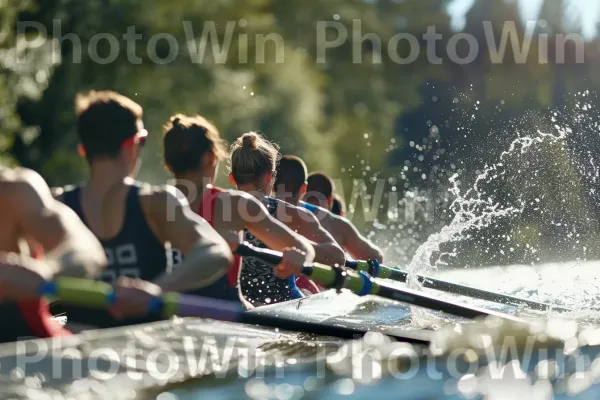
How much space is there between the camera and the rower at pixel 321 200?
22.8 ft

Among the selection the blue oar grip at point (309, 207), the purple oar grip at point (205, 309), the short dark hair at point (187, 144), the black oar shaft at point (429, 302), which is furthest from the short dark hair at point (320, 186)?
the purple oar grip at point (205, 309)

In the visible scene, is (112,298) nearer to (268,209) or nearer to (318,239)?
(268,209)

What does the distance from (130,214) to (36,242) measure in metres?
0.35

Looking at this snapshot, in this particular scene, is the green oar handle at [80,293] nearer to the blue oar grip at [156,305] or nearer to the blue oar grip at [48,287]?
the blue oar grip at [48,287]

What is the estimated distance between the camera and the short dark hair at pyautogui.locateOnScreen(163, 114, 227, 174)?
457 cm

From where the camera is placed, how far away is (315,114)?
26.9 metres

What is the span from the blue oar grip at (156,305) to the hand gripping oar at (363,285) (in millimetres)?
1557

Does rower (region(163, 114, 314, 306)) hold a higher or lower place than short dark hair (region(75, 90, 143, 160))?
lower

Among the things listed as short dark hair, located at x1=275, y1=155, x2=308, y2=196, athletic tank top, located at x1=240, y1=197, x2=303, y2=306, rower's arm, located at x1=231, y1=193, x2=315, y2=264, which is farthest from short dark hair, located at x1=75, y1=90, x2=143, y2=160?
short dark hair, located at x1=275, y1=155, x2=308, y2=196

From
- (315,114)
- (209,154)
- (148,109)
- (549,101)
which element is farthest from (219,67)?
(209,154)

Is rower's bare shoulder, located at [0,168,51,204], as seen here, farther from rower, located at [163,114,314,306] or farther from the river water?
rower, located at [163,114,314,306]

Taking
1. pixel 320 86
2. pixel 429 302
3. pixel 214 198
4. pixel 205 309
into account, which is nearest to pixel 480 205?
pixel 429 302

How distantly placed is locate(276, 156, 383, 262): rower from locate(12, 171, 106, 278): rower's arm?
135 inches

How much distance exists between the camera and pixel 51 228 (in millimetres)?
3529
